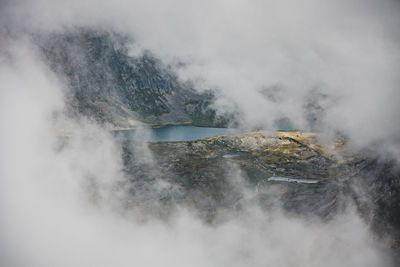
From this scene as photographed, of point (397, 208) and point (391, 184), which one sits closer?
point (397, 208)

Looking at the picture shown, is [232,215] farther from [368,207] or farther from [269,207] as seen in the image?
[368,207]

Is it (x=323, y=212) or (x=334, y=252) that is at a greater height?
(x=323, y=212)

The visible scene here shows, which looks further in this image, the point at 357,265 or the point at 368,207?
the point at 368,207

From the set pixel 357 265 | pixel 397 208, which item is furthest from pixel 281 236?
pixel 397 208

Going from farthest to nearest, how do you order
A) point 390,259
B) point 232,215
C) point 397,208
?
point 232,215 → point 397,208 → point 390,259

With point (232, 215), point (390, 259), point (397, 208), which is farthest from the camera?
point (232, 215)

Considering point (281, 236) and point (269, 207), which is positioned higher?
point (269, 207)

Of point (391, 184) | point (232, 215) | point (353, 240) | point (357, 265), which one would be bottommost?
point (357, 265)

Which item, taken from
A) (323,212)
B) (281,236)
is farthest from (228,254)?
(323,212)

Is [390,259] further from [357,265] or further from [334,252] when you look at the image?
[334,252]
